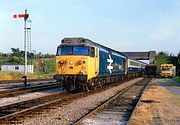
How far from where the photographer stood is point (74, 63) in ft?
69.7

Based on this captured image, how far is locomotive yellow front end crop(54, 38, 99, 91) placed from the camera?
2111 cm

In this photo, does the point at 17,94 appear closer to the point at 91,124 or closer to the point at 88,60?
the point at 88,60

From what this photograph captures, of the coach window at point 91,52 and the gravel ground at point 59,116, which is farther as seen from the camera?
the coach window at point 91,52

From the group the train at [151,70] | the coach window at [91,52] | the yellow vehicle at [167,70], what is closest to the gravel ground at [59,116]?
the coach window at [91,52]

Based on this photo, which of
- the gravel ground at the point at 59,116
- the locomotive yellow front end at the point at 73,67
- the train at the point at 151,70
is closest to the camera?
the gravel ground at the point at 59,116

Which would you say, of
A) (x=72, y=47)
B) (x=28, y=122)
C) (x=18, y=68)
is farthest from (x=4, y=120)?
(x=18, y=68)

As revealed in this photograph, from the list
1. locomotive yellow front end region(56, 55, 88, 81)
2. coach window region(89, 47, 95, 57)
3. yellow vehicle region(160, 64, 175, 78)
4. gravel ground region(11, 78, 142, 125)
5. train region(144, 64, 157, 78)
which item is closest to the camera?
gravel ground region(11, 78, 142, 125)

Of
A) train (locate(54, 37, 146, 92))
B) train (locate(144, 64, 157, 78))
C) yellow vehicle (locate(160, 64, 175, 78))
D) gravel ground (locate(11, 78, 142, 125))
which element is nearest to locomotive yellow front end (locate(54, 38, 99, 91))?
train (locate(54, 37, 146, 92))

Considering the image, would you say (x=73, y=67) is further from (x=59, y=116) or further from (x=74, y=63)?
(x=59, y=116)

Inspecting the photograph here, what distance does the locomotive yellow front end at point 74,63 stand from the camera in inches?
831

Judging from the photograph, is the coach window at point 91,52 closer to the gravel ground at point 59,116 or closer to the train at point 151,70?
the gravel ground at point 59,116

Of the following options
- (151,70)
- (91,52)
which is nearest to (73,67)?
(91,52)

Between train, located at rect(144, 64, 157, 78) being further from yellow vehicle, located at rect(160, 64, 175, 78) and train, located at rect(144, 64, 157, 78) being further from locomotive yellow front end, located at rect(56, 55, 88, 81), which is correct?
locomotive yellow front end, located at rect(56, 55, 88, 81)

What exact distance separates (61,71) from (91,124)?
11353mm
